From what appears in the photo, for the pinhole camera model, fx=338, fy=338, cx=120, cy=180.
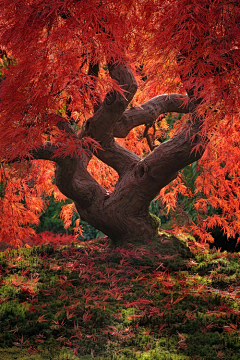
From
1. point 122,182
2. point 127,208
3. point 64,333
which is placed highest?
point 122,182

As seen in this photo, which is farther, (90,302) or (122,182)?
(122,182)

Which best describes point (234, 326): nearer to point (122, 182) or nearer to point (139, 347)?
point (139, 347)

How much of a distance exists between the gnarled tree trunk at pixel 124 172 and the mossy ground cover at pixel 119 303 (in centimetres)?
25

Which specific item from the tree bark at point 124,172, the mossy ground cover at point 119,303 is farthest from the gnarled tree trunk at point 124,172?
the mossy ground cover at point 119,303

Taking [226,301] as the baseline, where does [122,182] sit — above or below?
above

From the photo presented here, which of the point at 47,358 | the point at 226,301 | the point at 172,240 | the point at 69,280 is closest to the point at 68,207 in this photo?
the point at 172,240

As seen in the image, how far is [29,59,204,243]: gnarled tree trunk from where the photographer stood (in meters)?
2.79

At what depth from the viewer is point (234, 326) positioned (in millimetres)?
1765

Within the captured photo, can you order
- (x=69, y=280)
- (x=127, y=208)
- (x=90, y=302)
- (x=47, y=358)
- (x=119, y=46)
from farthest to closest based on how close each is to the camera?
(x=127, y=208)
(x=69, y=280)
(x=90, y=302)
(x=119, y=46)
(x=47, y=358)


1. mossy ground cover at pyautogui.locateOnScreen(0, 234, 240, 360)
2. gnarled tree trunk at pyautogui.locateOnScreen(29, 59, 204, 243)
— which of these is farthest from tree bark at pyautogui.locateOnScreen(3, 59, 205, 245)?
mossy ground cover at pyautogui.locateOnScreen(0, 234, 240, 360)

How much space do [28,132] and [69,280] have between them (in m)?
1.20

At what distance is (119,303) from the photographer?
2127 mm

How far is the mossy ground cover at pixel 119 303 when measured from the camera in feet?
5.25

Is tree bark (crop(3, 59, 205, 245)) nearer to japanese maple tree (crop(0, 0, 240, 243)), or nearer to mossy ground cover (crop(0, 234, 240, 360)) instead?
japanese maple tree (crop(0, 0, 240, 243))
